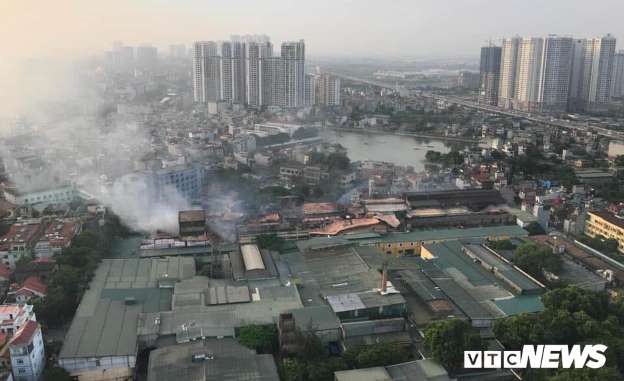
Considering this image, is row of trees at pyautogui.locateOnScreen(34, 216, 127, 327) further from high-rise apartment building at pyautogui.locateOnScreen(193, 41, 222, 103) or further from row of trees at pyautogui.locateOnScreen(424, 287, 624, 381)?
high-rise apartment building at pyautogui.locateOnScreen(193, 41, 222, 103)

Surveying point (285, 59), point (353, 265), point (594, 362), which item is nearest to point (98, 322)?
point (353, 265)

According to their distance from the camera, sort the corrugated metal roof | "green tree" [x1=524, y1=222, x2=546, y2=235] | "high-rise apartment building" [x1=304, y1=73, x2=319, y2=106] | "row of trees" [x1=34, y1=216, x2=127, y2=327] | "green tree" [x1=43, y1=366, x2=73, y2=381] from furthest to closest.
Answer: "high-rise apartment building" [x1=304, y1=73, x2=319, y2=106], "green tree" [x1=524, y1=222, x2=546, y2=235], the corrugated metal roof, "row of trees" [x1=34, y1=216, x2=127, y2=327], "green tree" [x1=43, y1=366, x2=73, y2=381]

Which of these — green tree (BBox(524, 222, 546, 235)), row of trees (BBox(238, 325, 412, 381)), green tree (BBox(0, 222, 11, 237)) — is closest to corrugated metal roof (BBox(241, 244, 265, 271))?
row of trees (BBox(238, 325, 412, 381))

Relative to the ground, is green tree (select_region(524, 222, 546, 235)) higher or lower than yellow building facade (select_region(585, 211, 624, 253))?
lower

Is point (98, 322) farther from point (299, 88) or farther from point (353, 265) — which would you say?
point (299, 88)

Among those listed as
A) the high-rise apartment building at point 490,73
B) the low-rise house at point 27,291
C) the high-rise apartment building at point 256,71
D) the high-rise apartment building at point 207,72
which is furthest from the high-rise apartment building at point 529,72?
the low-rise house at point 27,291

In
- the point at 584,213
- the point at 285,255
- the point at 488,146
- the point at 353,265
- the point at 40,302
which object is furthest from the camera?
the point at 488,146

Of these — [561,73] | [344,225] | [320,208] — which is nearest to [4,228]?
[320,208]
